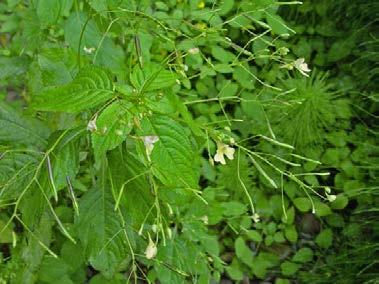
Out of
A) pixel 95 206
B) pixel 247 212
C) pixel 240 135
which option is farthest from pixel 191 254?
pixel 240 135

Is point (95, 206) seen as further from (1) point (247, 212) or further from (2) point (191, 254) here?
(1) point (247, 212)

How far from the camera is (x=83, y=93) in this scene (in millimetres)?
811

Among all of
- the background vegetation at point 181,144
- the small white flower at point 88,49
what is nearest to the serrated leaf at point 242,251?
the background vegetation at point 181,144

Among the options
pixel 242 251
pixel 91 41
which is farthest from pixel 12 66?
pixel 242 251

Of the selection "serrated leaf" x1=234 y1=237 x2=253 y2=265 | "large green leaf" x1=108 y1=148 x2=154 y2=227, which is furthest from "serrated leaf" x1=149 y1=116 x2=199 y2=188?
"serrated leaf" x1=234 y1=237 x2=253 y2=265

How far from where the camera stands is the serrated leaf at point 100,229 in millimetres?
1007

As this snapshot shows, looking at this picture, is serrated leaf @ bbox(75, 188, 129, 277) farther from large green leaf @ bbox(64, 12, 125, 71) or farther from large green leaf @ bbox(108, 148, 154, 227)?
large green leaf @ bbox(64, 12, 125, 71)

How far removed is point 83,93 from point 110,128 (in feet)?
0.20

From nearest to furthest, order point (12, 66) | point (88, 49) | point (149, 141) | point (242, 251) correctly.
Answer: point (149, 141), point (88, 49), point (12, 66), point (242, 251)

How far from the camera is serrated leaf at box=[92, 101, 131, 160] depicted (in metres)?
0.80

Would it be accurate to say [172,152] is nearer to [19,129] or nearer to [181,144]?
[181,144]

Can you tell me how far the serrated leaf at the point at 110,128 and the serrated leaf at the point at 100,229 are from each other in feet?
0.74

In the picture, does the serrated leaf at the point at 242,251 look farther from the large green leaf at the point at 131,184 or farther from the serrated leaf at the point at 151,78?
the serrated leaf at the point at 151,78

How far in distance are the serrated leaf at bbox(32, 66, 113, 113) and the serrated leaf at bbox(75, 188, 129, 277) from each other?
25cm
